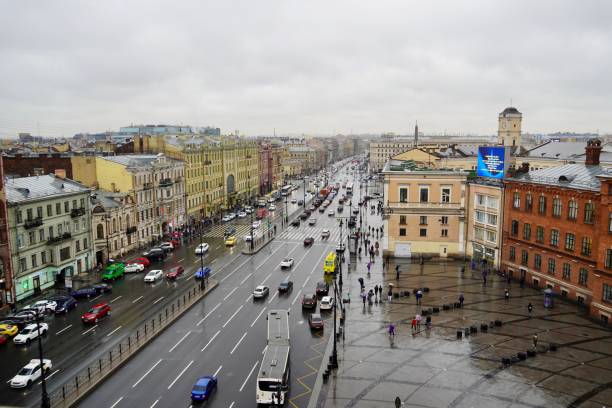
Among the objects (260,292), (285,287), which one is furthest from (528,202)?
(260,292)

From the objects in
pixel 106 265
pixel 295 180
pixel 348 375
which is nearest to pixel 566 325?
pixel 348 375

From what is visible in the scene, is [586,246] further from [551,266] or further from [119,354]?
[119,354]

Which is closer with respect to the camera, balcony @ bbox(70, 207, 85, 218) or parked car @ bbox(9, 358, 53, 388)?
parked car @ bbox(9, 358, 53, 388)

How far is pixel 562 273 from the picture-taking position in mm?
50188

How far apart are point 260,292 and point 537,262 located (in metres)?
29.7

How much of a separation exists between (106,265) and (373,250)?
35409mm

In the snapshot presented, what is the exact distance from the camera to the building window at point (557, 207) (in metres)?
50.6

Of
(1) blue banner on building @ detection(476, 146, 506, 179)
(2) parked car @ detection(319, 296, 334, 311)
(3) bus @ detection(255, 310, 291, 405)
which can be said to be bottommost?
(2) parked car @ detection(319, 296, 334, 311)

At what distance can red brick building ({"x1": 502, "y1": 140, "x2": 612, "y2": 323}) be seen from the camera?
43125mm

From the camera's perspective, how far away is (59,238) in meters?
56.4

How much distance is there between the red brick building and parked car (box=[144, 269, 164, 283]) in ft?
133

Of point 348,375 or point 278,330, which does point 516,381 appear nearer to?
point 348,375

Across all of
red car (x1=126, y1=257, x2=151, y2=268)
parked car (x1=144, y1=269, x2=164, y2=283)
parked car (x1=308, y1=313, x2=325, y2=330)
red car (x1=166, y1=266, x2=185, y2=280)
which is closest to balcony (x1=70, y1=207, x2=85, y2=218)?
red car (x1=126, y1=257, x2=151, y2=268)

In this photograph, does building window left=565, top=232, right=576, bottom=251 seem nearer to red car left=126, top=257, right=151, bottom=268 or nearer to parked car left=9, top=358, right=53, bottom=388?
parked car left=9, top=358, right=53, bottom=388
